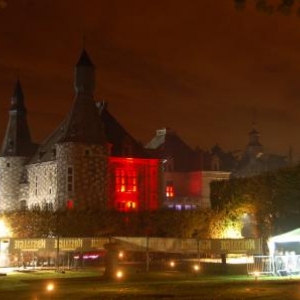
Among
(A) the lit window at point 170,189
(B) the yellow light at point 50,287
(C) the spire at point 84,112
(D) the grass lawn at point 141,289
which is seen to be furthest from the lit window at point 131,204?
(B) the yellow light at point 50,287

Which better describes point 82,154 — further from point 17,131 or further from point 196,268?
point 196,268

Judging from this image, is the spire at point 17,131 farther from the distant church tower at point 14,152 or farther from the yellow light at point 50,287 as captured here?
the yellow light at point 50,287

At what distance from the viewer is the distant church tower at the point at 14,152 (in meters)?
86.0

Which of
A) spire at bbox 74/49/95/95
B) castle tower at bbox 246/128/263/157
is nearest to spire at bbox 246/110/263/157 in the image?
castle tower at bbox 246/128/263/157

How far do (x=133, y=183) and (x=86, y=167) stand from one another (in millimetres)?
9280

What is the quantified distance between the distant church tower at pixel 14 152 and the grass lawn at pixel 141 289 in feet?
172

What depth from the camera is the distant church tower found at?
86.0 m

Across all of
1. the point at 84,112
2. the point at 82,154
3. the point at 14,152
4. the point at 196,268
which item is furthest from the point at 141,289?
the point at 14,152

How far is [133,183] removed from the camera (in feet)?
271

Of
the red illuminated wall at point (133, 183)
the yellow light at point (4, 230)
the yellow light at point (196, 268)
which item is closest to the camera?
the yellow light at point (196, 268)

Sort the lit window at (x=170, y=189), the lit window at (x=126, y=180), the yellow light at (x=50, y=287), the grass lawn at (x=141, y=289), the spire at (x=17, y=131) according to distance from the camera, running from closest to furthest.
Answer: the grass lawn at (x=141, y=289), the yellow light at (x=50, y=287), the lit window at (x=126, y=180), the spire at (x=17, y=131), the lit window at (x=170, y=189)

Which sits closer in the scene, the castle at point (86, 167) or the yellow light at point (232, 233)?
the yellow light at point (232, 233)

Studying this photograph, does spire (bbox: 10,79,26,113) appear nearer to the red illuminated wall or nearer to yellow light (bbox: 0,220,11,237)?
the red illuminated wall

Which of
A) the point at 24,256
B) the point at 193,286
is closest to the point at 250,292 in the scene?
the point at 193,286
